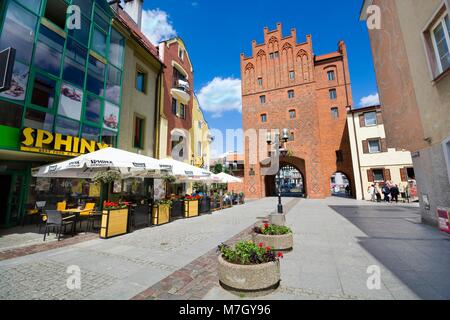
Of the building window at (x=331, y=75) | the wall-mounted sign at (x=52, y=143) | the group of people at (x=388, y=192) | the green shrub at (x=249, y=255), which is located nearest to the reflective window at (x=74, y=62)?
the wall-mounted sign at (x=52, y=143)

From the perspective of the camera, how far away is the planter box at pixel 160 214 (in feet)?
31.1

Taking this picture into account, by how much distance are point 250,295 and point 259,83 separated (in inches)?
1143

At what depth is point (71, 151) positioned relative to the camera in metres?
9.55

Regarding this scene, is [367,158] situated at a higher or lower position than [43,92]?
lower

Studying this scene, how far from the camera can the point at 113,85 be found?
12.3m

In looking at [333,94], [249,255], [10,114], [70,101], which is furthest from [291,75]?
[249,255]

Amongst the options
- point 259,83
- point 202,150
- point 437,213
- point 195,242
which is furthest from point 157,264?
point 259,83

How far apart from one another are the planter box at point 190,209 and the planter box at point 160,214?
190cm

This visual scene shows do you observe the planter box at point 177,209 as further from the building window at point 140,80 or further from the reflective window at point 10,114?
the building window at point 140,80

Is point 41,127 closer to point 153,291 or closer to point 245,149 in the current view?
point 153,291

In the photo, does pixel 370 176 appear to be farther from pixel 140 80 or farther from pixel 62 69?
pixel 62 69

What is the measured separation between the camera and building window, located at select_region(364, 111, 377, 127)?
22953 mm

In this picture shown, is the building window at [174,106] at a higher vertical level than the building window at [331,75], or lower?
lower

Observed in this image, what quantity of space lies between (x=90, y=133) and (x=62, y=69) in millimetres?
3147
